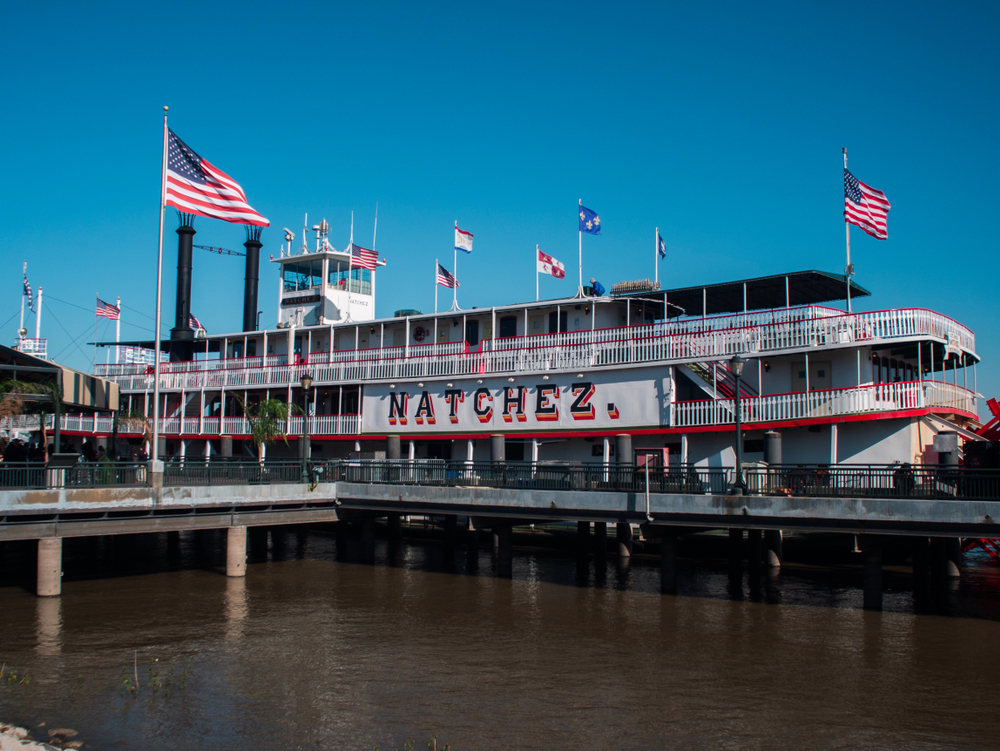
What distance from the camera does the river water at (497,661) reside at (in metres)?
12.2

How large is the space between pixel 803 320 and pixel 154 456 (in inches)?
788

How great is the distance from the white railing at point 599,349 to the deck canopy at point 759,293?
1626 millimetres

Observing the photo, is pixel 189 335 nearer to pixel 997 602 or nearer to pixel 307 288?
pixel 307 288

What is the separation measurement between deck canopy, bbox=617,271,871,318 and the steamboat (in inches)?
4.6

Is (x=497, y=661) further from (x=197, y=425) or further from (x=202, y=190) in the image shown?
(x=197, y=425)

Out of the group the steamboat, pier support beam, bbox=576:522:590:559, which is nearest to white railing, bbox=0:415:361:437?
the steamboat

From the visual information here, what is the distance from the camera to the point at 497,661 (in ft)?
51.6

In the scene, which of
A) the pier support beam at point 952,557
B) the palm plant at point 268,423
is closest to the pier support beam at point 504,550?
the pier support beam at point 952,557

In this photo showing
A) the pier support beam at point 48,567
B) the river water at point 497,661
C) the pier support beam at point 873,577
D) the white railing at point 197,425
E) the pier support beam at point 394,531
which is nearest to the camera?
the river water at point 497,661

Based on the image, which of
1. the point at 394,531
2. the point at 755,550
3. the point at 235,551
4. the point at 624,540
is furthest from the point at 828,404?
the point at 235,551

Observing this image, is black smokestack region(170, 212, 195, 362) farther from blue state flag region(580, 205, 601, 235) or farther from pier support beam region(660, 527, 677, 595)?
pier support beam region(660, 527, 677, 595)

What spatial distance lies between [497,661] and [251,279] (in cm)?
3835

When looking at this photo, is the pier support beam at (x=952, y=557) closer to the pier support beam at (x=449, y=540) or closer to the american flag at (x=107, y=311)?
the pier support beam at (x=449, y=540)

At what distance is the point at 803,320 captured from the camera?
26.1 m
